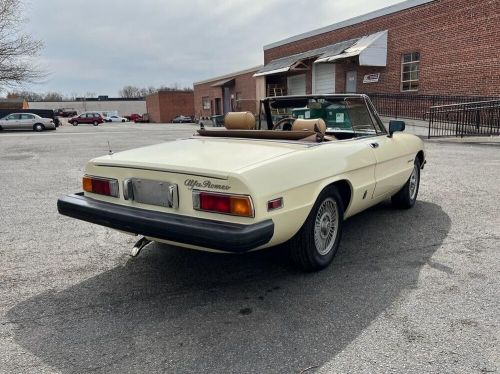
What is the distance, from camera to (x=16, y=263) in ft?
12.7

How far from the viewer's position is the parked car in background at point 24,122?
1251 inches

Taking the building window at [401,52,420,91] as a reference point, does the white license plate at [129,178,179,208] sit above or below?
below

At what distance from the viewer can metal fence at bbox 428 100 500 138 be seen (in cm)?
1536

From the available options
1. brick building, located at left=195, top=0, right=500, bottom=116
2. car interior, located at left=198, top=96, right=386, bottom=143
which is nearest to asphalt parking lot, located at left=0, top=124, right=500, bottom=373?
car interior, located at left=198, top=96, right=386, bottom=143

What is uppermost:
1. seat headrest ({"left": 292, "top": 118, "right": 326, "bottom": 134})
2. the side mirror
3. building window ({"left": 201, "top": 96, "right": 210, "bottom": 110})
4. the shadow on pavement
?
building window ({"left": 201, "top": 96, "right": 210, "bottom": 110})

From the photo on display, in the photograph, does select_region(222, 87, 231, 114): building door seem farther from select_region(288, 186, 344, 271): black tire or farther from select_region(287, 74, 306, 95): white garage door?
select_region(288, 186, 344, 271): black tire

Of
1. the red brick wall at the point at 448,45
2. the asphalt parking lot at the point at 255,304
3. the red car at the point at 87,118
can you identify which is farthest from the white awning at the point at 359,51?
the red car at the point at 87,118

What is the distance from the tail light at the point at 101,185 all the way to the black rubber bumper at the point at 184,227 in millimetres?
116

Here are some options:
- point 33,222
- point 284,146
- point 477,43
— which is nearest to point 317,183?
point 284,146

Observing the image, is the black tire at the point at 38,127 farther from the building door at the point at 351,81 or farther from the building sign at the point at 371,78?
the building sign at the point at 371,78

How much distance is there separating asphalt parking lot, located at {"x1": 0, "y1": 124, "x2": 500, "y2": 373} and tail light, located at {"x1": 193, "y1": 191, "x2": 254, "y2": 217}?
0.73 metres

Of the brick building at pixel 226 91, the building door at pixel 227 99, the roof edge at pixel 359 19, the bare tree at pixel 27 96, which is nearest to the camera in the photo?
the roof edge at pixel 359 19

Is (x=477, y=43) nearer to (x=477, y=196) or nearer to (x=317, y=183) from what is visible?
(x=477, y=196)

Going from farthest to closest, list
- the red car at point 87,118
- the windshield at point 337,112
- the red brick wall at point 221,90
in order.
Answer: the red car at point 87,118 < the red brick wall at point 221,90 < the windshield at point 337,112
